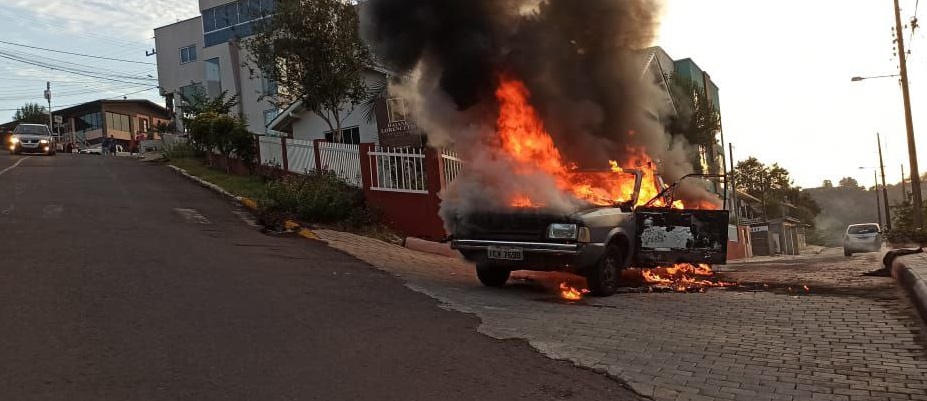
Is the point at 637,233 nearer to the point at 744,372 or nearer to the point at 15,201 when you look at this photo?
the point at 744,372

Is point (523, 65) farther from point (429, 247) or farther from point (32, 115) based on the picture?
point (32, 115)

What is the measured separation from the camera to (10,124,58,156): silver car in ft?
104

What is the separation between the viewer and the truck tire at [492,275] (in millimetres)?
8133

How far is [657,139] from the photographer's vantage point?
1055 cm

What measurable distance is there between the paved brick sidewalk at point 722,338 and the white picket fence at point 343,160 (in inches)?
242

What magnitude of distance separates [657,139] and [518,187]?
404cm

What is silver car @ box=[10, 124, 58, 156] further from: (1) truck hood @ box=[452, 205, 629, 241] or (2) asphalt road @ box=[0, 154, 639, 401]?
(1) truck hood @ box=[452, 205, 629, 241]

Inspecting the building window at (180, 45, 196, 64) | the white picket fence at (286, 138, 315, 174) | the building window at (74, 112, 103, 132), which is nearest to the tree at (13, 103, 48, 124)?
the building window at (74, 112, 103, 132)

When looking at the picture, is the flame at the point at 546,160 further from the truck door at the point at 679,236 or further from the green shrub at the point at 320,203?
the green shrub at the point at 320,203

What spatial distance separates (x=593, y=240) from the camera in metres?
7.21

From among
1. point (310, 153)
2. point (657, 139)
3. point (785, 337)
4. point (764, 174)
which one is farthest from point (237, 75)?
point (764, 174)

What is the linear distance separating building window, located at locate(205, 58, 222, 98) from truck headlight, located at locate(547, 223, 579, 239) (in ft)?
120

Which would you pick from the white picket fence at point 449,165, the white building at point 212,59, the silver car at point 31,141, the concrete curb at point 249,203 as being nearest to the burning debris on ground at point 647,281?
the white picket fence at point 449,165

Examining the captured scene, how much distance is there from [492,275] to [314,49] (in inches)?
432
